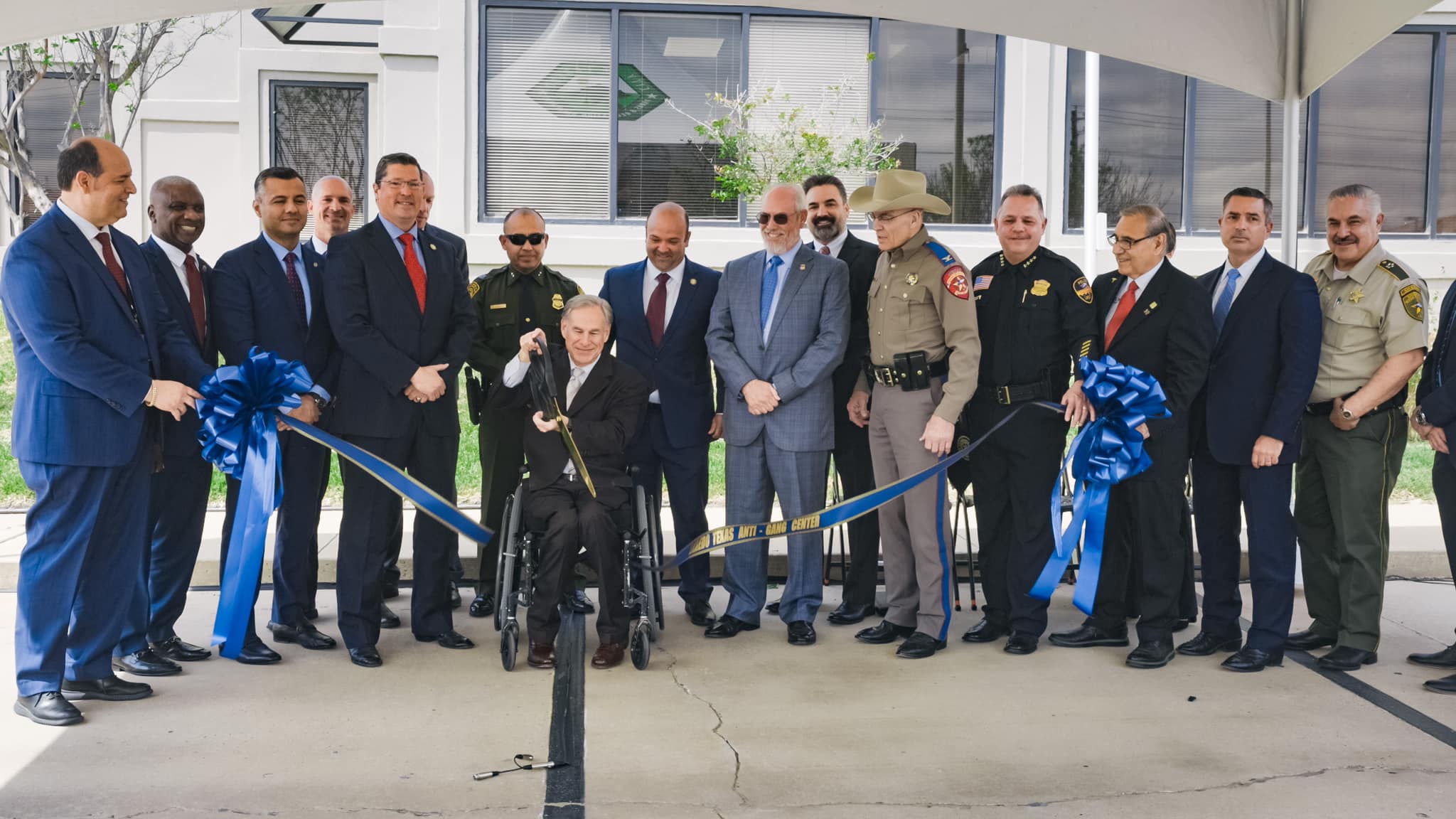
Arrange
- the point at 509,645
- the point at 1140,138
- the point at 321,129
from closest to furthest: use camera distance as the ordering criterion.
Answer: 1. the point at 509,645
2. the point at 1140,138
3. the point at 321,129

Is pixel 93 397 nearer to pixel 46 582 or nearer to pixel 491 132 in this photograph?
pixel 46 582

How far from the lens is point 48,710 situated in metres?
4.25

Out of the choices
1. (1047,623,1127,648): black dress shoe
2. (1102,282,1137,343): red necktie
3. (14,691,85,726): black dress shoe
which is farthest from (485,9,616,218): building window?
(14,691,85,726): black dress shoe

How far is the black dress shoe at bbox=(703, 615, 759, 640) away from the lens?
217 inches

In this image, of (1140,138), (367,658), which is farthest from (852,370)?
(1140,138)

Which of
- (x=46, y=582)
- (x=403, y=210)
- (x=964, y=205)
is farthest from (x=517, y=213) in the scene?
(x=964, y=205)

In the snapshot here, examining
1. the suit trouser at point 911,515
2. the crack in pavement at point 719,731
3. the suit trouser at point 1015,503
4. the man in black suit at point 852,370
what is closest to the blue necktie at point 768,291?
the man in black suit at point 852,370

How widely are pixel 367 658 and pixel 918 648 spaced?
216 centimetres

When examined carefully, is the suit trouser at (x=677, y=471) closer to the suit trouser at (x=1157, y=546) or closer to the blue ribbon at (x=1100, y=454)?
the blue ribbon at (x=1100, y=454)

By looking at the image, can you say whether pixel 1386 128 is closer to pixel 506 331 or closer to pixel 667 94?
pixel 667 94

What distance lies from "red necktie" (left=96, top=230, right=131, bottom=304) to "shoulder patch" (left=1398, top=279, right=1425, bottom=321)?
183 inches

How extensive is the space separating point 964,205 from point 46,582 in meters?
9.42

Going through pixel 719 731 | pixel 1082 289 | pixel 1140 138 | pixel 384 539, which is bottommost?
pixel 719 731

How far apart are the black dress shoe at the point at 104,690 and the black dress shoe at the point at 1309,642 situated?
441 cm
